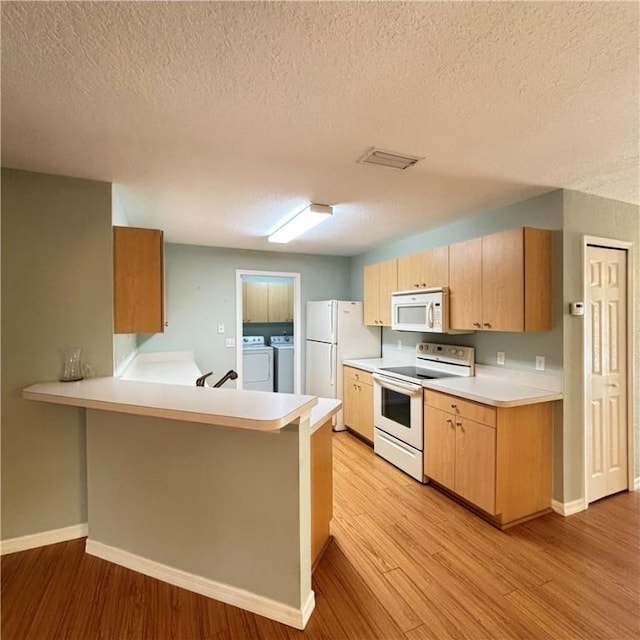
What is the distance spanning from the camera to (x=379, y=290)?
4.15 m

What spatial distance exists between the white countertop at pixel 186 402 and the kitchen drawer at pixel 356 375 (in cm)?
189

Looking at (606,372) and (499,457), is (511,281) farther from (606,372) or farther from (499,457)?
(499,457)

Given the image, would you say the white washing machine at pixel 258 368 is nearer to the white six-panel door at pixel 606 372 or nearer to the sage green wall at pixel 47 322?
the sage green wall at pixel 47 322

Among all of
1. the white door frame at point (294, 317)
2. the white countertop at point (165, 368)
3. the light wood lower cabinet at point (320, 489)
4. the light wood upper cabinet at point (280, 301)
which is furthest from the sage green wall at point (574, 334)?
the light wood upper cabinet at point (280, 301)

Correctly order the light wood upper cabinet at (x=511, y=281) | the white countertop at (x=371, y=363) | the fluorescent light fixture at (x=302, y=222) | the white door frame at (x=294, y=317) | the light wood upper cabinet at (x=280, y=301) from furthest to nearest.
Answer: the light wood upper cabinet at (x=280, y=301)
the white door frame at (x=294, y=317)
the white countertop at (x=371, y=363)
the fluorescent light fixture at (x=302, y=222)
the light wood upper cabinet at (x=511, y=281)

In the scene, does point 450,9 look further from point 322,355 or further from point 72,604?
point 322,355

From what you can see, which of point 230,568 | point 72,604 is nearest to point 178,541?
point 230,568

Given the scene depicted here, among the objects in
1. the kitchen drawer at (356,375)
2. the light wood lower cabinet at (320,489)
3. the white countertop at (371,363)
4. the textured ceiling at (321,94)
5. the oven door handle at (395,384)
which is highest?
the textured ceiling at (321,94)

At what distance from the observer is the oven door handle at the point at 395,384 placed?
3038 millimetres

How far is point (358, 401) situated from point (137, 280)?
2.75 m

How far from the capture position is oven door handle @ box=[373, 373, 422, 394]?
3.04m

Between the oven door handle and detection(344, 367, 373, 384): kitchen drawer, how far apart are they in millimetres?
268

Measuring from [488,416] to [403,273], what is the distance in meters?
1.80

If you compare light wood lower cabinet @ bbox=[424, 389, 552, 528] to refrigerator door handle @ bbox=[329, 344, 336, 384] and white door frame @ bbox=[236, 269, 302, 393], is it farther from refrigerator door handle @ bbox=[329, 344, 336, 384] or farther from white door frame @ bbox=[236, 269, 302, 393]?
white door frame @ bbox=[236, 269, 302, 393]
